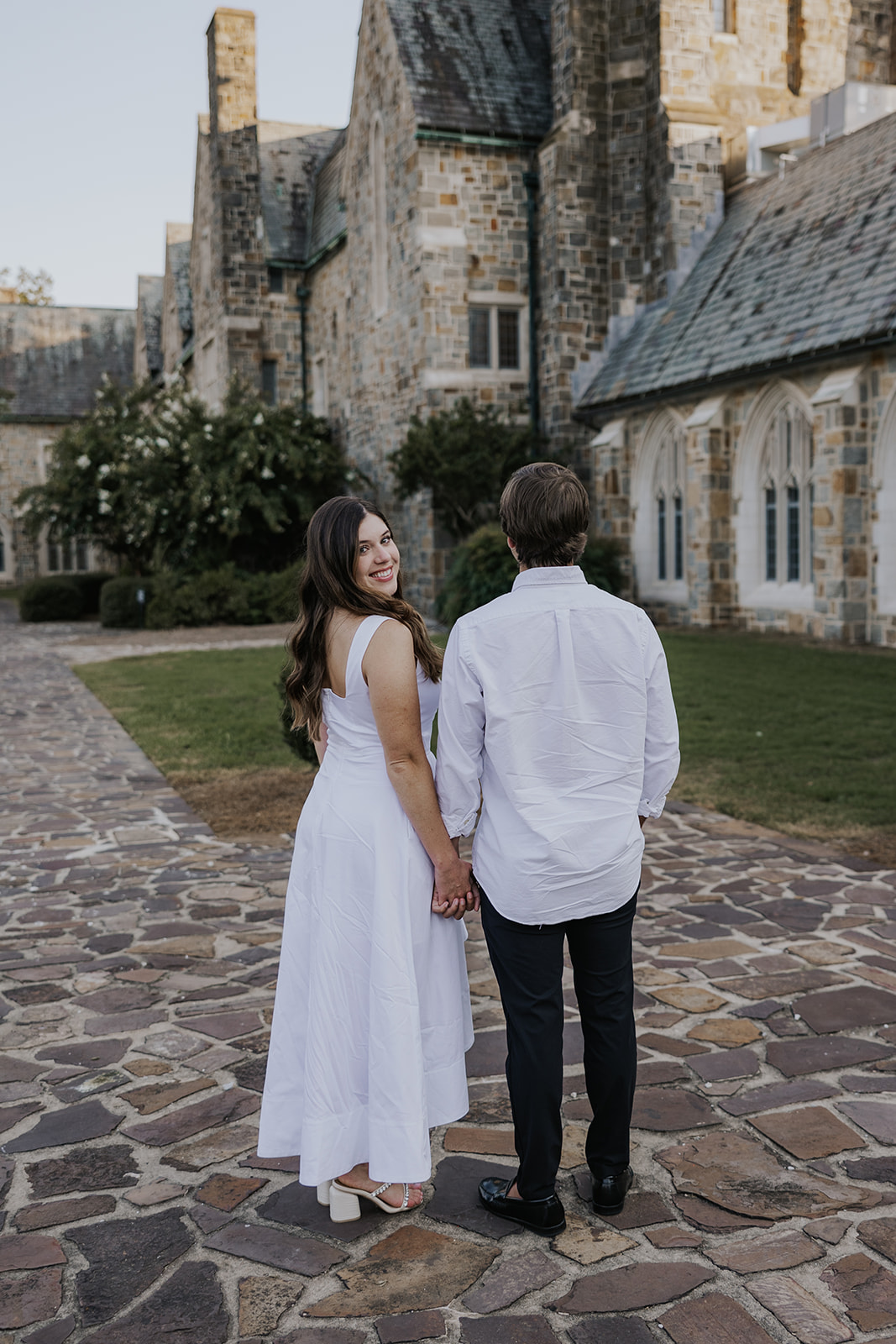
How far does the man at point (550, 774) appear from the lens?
9.09 feet

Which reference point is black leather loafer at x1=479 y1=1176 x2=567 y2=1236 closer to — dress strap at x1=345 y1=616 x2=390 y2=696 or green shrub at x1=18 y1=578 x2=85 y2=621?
dress strap at x1=345 y1=616 x2=390 y2=696

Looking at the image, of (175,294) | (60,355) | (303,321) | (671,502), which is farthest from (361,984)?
(60,355)

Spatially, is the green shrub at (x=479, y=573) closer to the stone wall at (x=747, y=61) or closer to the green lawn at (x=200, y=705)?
the green lawn at (x=200, y=705)

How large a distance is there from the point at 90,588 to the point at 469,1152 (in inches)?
1141

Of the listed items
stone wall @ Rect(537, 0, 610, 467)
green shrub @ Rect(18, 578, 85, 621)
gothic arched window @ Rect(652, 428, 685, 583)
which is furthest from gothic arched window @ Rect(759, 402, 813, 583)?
green shrub @ Rect(18, 578, 85, 621)

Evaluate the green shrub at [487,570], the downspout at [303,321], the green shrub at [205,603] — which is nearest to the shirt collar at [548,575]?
the green shrub at [487,570]

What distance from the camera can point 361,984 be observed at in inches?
118

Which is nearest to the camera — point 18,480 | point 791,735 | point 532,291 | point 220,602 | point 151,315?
point 791,735

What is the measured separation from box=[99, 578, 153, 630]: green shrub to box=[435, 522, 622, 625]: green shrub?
7.65m

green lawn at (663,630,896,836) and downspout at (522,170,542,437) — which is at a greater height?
downspout at (522,170,542,437)

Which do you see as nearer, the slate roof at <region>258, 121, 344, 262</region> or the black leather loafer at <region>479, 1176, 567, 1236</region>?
the black leather loafer at <region>479, 1176, 567, 1236</region>

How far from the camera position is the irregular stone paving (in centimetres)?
269

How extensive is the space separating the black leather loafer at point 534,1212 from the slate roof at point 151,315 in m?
44.5

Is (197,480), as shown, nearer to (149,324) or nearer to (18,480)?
(149,324)
